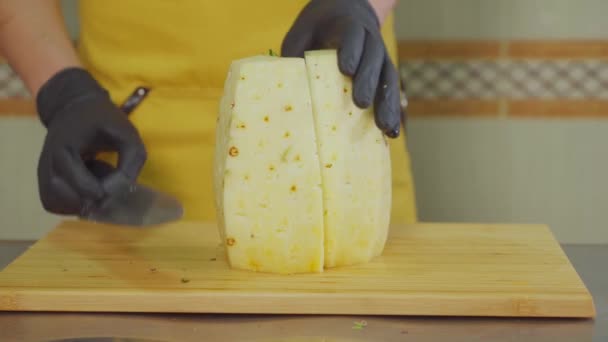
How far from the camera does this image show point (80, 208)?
149 centimetres

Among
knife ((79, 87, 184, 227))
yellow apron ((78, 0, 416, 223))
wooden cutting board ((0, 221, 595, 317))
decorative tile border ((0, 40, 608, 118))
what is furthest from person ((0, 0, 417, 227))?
decorative tile border ((0, 40, 608, 118))

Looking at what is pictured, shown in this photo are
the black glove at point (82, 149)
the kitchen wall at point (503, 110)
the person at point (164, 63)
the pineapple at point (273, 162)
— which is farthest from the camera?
the kitchen wall at point (503, 110)

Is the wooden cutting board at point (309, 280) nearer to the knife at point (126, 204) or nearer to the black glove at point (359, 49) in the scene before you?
the knife at point (126, 204)

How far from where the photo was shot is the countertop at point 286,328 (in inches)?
45.2

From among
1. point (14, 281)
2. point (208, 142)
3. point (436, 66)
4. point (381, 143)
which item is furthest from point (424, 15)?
point (14, 281)

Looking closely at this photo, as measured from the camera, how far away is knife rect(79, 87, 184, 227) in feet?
4.86

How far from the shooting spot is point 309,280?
1.28 meters

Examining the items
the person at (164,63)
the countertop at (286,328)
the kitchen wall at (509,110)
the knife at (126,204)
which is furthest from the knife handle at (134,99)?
the kitchen wall at (509,110)

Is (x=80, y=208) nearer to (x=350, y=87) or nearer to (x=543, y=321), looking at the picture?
(x=350, y=87)

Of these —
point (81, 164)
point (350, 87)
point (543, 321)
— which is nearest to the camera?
point (543, 321)

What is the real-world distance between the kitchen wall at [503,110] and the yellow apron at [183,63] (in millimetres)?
562

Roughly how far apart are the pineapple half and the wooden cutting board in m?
0.04

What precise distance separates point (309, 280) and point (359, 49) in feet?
1.10

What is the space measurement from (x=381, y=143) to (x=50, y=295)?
0.51m
